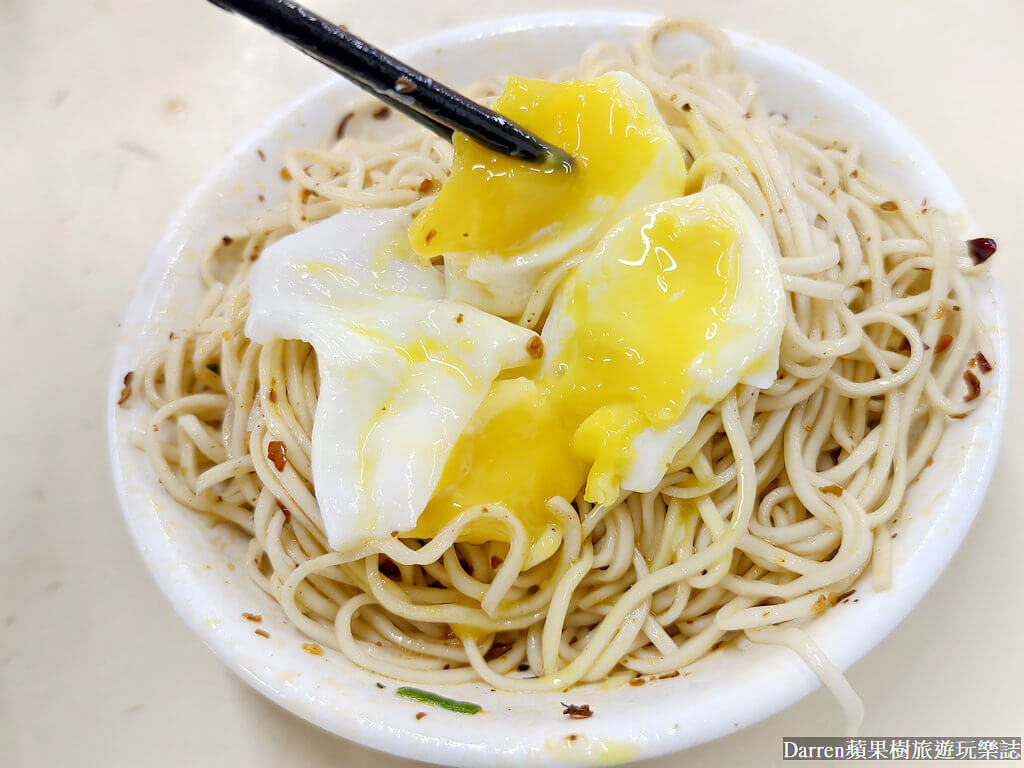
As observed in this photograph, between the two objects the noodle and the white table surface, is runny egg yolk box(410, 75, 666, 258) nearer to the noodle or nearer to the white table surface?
the noodle

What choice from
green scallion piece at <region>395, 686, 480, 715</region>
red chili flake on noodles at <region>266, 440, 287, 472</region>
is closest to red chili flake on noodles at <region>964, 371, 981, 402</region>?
green scallion piece at <region>395, 686, 480, 715</region>

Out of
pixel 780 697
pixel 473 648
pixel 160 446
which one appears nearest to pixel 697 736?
pixel 780 697

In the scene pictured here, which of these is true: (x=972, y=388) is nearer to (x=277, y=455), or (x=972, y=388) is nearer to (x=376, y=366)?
(x=376, y=366)

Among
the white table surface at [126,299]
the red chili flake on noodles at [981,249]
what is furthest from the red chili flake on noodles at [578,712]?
the red chili flake on noodles at [981,249]

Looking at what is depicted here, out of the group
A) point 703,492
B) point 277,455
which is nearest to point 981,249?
point 703,492

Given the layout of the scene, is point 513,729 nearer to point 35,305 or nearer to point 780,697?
point 780,697
